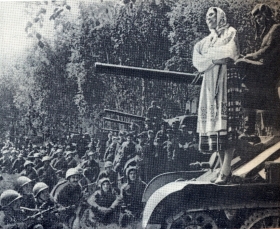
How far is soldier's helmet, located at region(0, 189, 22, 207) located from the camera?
169 inches

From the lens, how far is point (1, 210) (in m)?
4.29

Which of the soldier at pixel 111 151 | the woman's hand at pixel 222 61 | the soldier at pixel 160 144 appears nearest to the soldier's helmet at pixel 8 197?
the soldier at pixel 111 151

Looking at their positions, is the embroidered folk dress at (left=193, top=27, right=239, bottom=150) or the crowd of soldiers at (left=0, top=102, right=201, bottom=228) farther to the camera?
the embroidered folk dress at (left=193, top=27, right=239, bottom=150)

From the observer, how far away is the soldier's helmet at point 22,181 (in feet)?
14.2

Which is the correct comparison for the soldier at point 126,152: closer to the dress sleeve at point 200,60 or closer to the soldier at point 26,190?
the soldier at point 26,190

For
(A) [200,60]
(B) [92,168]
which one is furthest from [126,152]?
(A) [200,60]

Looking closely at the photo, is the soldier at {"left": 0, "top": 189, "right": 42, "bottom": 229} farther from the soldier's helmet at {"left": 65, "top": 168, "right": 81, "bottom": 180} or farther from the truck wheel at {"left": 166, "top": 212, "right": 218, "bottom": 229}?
the truck wheel at {"left": 166, "top": 212, "right": 218, "bottom": 229}

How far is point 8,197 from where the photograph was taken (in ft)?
14.1

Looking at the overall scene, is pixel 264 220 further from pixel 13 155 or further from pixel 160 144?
pixel 13 155

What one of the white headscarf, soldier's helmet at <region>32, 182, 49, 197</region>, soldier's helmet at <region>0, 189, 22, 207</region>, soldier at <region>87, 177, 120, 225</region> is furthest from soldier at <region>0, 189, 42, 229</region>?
the white headscarf

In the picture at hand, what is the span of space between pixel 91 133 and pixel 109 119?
0.23 meters

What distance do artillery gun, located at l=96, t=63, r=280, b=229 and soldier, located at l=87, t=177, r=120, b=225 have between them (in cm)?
32

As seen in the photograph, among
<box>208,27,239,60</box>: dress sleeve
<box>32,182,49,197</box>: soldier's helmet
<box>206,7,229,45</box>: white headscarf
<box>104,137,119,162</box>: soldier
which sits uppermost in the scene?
<box>206,7,229,45</box>: white headscarf

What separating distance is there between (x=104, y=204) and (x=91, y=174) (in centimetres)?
33
